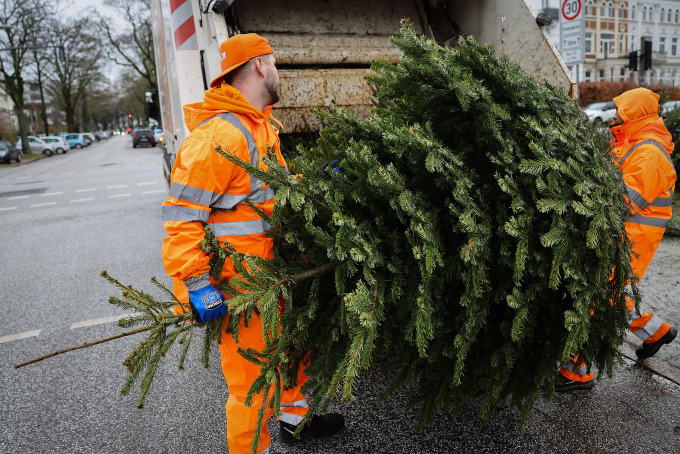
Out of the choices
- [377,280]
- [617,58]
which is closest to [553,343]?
[377,280]

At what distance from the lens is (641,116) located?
319cm

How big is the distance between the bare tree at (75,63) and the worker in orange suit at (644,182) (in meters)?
29.8

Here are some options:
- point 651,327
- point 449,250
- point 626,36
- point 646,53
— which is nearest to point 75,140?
point 646,53

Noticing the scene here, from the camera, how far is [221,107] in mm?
2254

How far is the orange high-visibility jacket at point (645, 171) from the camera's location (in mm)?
2951

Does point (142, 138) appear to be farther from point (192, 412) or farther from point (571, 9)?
point (192, 412)

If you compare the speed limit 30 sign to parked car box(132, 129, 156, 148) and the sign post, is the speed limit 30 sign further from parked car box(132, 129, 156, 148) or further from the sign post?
parked car box(132, 129, 156, 148)

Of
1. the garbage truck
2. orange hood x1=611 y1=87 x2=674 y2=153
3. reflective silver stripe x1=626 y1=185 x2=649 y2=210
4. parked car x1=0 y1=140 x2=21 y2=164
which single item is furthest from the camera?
parked car x1=0 y1=140 x2=21 y2=164

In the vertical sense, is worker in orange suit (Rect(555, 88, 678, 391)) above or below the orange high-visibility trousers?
above

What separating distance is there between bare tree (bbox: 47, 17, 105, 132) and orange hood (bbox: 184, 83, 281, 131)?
29.3 m

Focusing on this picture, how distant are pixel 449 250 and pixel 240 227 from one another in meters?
0.89

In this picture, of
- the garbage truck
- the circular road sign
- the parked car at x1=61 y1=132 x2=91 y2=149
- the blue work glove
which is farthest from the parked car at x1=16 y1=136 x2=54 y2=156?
the blue work glove

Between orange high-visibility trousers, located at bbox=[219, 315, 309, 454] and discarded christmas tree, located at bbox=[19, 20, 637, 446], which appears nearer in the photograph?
discarded christmas tree, located at bbox=[19, 20, 637, 446]

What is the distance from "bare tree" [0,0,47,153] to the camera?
2988 centimetres
